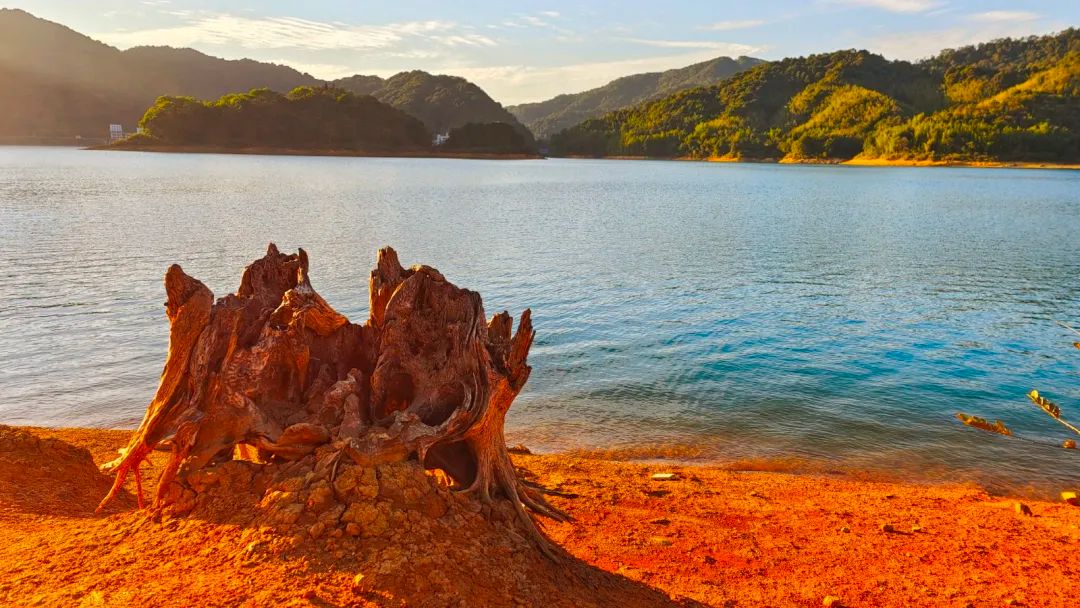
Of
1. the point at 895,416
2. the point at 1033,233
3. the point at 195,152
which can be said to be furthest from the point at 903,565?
the point at 195,152

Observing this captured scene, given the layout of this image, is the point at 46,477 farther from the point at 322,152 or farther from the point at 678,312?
the point at 322,152

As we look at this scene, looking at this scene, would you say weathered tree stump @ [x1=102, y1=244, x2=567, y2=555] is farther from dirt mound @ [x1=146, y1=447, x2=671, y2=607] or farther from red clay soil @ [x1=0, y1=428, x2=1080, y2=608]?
red clay soil @ [x1=0, y1=428, x2=1080, y2=608]

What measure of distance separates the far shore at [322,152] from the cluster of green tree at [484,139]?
1557 mm

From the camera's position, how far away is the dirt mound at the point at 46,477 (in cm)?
656

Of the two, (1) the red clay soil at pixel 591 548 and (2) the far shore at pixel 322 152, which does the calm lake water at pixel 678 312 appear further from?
(2) the far shore at pixel 322 152

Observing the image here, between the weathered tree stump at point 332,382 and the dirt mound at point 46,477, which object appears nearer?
the weathered tree stump at point 332,382

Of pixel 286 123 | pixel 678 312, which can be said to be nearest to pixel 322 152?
pixel 286 123

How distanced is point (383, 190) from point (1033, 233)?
49700 millimetres

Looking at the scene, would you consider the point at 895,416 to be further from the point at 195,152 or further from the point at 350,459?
the point at 195,152

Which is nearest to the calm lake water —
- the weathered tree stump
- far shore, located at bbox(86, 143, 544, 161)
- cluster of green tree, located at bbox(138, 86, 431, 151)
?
the weathered tree stump

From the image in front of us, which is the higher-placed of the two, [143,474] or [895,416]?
[143,474]

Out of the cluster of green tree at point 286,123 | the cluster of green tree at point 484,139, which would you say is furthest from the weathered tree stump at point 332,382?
the cluster of green tree at point 484,139

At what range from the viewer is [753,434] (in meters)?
12.6

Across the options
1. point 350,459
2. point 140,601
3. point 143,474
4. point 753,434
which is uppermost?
point 350,459
